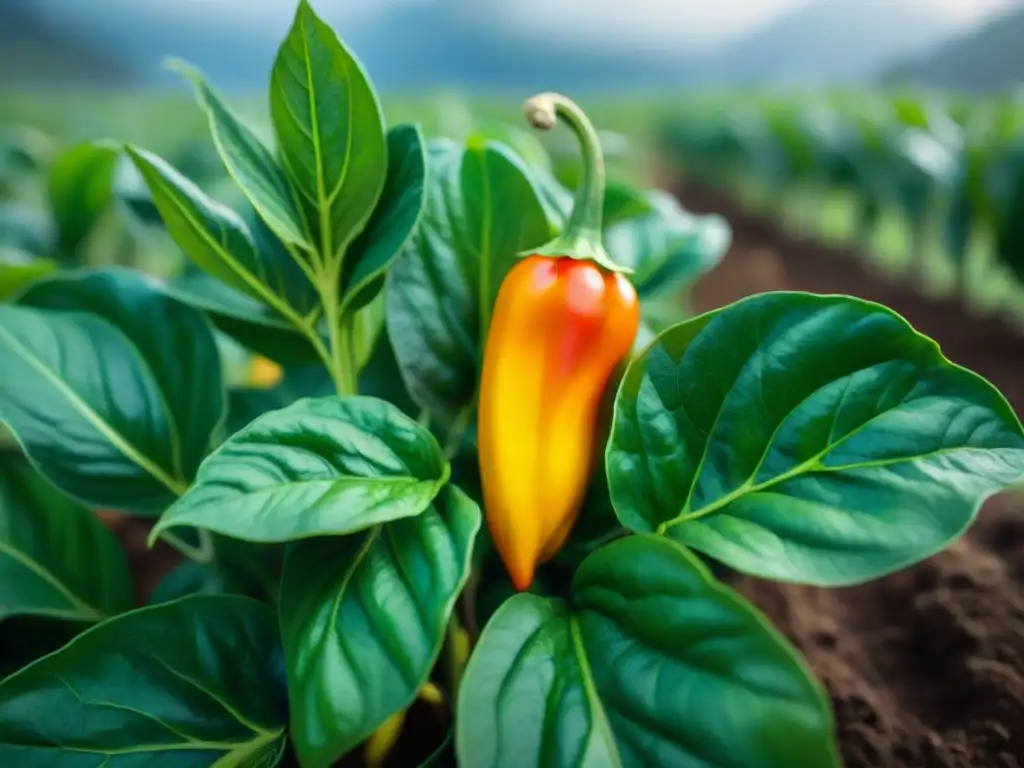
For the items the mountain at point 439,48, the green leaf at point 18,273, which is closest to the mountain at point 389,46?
the mountain at point 439,48

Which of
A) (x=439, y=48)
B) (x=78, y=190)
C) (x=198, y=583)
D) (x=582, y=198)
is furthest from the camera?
(x=439, y=48)

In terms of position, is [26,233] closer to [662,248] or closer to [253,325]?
[253,325]

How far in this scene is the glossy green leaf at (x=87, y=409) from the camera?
1.62 feet

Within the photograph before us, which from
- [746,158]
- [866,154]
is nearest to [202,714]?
[866,154]

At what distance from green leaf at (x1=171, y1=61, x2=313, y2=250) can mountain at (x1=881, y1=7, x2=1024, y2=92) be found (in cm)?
186

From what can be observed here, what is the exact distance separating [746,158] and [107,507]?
9.87 ft

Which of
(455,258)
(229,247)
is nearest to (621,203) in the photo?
(455,258)

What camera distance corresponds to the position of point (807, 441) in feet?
1.30

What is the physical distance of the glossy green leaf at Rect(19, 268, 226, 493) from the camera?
1.77 ft

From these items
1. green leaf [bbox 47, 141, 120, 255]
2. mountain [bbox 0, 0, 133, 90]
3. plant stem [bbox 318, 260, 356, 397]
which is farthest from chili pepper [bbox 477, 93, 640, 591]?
mountain [bbox 0, 0, 133, 90]

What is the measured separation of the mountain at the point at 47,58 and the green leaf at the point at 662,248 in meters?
1.81

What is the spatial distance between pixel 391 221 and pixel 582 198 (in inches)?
4.2

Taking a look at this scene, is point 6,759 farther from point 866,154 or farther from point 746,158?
point 746,158

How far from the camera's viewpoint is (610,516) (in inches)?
18.6
